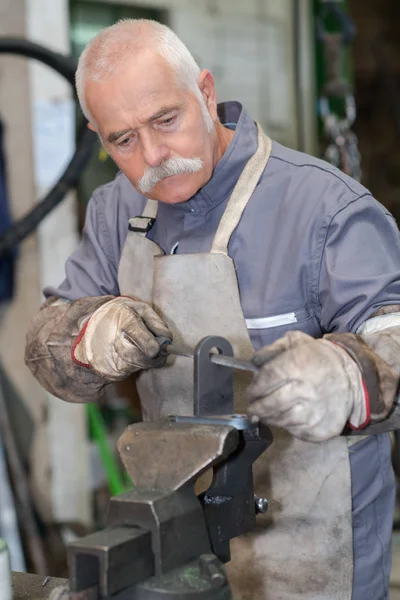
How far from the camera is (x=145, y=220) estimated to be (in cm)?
195

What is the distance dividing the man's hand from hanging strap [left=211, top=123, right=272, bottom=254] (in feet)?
1.54

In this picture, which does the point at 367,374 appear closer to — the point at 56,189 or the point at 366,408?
the point at 366,408

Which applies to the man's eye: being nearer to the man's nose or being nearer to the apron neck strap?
the man's nose

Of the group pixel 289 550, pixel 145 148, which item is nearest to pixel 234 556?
pixel 289 550

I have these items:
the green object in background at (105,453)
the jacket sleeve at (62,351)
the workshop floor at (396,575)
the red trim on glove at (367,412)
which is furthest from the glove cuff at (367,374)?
the green object in background at (105,453)

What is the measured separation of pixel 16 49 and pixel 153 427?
81.2 inches

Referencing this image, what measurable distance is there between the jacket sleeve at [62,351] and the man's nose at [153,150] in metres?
0.32

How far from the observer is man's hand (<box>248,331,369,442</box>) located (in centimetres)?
130

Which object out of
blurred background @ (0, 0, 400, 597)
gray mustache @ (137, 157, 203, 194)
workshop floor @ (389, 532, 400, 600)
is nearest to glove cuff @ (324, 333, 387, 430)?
gray mustache @ (137, 157, 203, 194)

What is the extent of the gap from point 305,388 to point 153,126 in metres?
0.65

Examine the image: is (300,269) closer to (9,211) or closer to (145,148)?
(145,148)

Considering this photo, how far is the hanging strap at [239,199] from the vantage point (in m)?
1.79

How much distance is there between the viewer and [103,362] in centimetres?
175

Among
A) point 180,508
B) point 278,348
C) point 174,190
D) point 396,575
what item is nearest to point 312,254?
point 174,190
